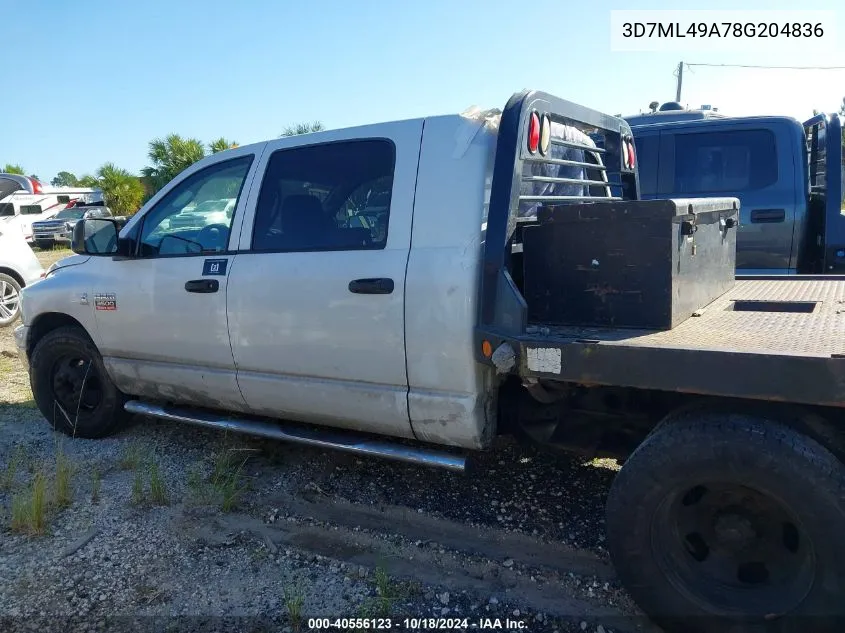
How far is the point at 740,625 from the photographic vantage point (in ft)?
7.96

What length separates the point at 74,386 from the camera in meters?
4.79

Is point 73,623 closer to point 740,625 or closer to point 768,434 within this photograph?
point 740,625

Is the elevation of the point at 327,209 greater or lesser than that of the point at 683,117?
lesser

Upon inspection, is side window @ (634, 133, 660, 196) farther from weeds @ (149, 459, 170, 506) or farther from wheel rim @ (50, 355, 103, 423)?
wheel rim @ (50, 355, 103, 423)

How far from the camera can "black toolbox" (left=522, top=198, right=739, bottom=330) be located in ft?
8.78

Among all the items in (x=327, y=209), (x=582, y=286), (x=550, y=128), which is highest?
(x=550, y=128)

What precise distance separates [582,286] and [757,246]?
369cm

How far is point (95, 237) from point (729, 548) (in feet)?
13.3

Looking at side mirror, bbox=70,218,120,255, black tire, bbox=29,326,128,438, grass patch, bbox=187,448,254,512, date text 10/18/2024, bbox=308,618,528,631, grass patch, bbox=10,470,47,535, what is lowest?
date text 10/18/2024, bbox=308,618,528,631

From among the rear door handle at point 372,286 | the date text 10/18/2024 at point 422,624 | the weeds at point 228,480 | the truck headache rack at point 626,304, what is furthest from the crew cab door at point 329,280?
the date text 10/18/2024 at point 422,624

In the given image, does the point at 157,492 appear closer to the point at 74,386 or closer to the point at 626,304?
the point at 74,386

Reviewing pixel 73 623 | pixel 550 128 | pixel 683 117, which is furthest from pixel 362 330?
pixel 683 117

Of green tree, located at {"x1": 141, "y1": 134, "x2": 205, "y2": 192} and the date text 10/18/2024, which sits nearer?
the date text 10/18/2024

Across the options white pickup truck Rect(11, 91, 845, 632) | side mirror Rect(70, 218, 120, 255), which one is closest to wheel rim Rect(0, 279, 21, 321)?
white pickup truck Rect(11, 91, 845, 632)
